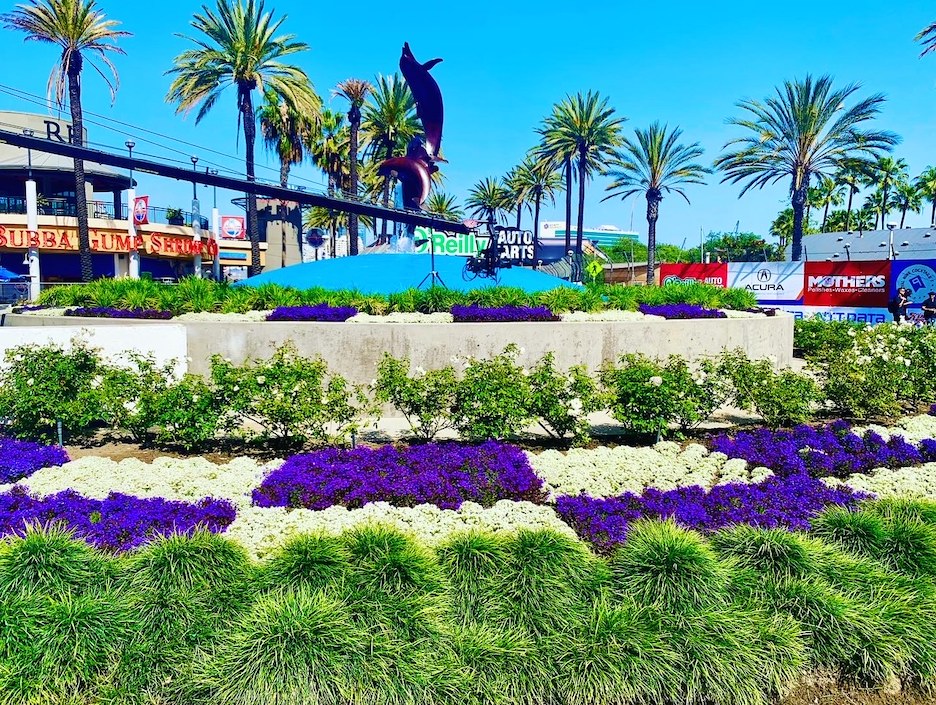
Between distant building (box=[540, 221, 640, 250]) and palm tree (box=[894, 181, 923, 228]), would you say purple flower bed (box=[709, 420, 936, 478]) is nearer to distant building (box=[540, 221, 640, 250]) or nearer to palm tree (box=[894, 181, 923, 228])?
palm tree (box=[894, 181, 923, 228])

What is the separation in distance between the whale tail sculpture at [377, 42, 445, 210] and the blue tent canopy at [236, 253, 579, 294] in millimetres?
6880

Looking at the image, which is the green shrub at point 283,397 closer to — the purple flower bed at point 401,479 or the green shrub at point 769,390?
the purple flower bed at point 401,479

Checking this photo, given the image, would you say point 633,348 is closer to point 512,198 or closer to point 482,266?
point 482,266

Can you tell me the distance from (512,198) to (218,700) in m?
71.3

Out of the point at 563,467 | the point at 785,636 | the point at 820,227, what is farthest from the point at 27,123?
the point at 820,227

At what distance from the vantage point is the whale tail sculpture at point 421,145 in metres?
25.6

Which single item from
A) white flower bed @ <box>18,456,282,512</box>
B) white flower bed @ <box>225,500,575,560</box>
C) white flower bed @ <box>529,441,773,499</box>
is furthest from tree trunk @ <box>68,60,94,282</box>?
white flower bed @ <box>529,441,773,499</box>

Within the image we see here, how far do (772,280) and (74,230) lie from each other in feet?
115

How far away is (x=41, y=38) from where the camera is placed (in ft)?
86.7

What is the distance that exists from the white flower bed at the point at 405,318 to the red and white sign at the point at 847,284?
61.9ft

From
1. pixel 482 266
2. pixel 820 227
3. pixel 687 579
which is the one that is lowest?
pixel 687 579

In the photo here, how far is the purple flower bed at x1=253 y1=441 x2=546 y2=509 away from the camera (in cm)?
607

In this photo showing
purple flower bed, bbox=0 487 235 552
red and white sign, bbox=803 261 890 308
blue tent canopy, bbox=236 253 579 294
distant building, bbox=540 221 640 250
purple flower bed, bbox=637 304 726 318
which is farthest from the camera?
distant building, bbox=540 221 640 250

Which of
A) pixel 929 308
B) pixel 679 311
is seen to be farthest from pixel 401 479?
pixel 929 308
